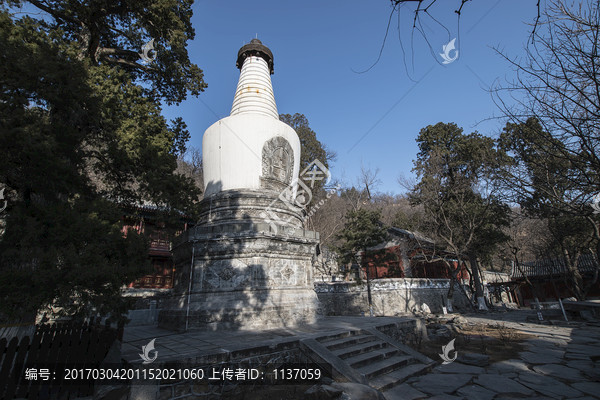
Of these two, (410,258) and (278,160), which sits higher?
(278,160)

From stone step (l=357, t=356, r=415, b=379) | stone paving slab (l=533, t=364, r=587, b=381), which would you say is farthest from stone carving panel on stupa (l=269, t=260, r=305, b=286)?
stone paving slab (l=533, t=364, r=587, b=381)

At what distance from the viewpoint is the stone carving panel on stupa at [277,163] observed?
10771 millimetres

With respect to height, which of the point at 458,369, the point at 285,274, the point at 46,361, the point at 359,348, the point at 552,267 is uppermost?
the point at 552,267

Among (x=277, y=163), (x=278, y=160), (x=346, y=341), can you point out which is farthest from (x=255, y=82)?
(x=346, y=341)

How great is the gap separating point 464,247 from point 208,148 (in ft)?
57.3

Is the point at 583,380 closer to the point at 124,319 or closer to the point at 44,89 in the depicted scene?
the point at 124,319

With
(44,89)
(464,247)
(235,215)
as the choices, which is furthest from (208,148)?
(464,247)

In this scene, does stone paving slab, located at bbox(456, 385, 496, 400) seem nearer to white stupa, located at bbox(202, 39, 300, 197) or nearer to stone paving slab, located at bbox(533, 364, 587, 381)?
stone paving slab, located at bbox(533, 364, 587, 381)

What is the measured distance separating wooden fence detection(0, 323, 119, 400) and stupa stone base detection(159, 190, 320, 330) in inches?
145

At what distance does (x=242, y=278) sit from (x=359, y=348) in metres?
4.01

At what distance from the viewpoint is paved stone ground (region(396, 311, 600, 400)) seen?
4.05 m

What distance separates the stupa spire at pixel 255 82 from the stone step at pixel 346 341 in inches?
348

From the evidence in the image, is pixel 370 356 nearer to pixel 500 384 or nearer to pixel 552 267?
pixel 500 384

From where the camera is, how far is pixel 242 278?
8500mm
